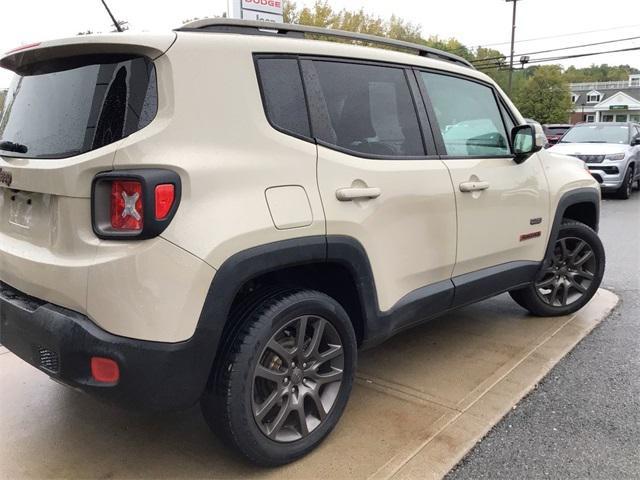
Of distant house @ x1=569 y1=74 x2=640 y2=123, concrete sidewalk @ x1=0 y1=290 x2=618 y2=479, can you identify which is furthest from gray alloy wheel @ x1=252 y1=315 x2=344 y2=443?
distant house @ x1=569 y1=74 x2=640 y2=123

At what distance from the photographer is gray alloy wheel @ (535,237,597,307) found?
4.58 metres

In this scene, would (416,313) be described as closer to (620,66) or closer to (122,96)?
(122,96)

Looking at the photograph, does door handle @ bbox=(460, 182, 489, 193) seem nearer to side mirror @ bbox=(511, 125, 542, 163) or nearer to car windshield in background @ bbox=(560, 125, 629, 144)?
side mirror @ bbox=(511, 125, 542, 163)

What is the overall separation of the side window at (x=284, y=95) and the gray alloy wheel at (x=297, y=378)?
2.85 feet

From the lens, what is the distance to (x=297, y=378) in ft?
8.66

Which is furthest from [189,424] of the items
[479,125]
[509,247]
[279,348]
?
[479,125]

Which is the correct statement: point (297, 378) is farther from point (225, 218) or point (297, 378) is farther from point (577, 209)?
point (577, 209)

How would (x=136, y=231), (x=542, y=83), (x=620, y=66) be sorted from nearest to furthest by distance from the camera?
(x=136, y=231) → (x=542, y=83) → (x=620, y=66)

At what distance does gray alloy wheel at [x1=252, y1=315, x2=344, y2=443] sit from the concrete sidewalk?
0.21 meters

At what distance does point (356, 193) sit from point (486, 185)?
3.79 ft

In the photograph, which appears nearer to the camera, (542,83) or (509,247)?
(509,247)

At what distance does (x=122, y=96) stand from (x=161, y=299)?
0.81m

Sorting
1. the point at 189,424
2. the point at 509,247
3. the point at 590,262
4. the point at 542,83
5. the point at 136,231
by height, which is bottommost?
the point at 189,424

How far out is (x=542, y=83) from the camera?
186 feet
